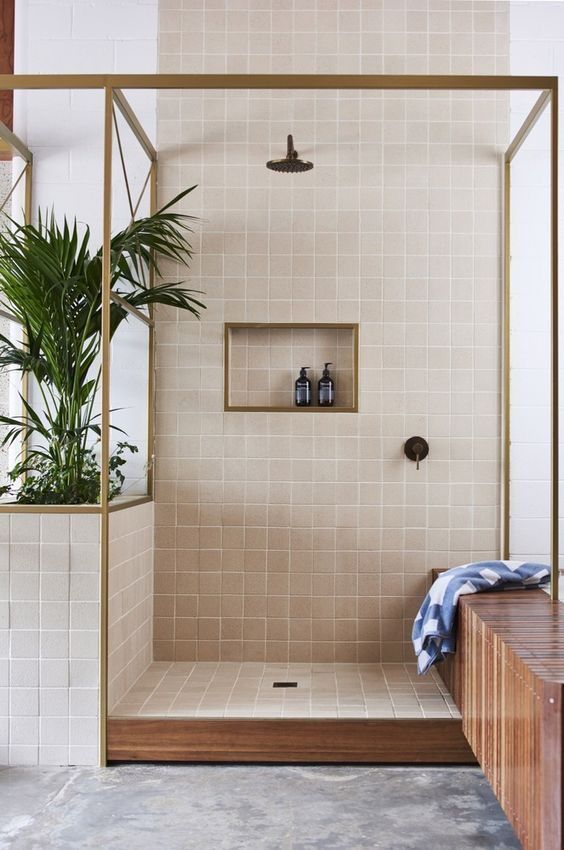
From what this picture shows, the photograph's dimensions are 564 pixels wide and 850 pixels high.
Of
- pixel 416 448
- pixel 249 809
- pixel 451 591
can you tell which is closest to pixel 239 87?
pixel 416 448

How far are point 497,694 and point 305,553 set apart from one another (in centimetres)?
179

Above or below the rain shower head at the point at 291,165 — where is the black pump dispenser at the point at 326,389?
below

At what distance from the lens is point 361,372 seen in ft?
14.5

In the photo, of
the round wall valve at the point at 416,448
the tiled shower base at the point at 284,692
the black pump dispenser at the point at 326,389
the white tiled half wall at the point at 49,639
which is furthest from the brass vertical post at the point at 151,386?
the round wall valve at the point at 416,448

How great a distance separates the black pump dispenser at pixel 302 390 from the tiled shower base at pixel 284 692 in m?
1.26

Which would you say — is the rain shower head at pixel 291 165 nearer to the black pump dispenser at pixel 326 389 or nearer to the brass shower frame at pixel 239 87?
the brass shower frame at pixel 239 87

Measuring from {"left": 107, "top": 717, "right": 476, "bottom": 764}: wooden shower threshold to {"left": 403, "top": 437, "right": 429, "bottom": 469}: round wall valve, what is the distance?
53.6 inches

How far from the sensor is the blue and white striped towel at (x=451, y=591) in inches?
138

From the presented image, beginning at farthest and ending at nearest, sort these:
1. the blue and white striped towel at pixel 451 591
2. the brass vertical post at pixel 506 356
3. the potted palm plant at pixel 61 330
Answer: the brass vertical post at pixel 506 356 < the potted palm plant at pixel 61 330 < the blue and white striped towel at pixel 451 591

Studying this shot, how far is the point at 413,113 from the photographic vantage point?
14.6 feet

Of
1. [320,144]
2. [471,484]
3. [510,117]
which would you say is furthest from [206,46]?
[471,484]

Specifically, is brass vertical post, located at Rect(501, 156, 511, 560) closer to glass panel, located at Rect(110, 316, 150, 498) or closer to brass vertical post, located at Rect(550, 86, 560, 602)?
brass vertical post, located at Rect(550, 86, 560, 602)

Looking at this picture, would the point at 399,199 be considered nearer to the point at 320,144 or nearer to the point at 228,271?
the point at 320,144

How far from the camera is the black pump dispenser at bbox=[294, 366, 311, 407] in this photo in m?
4.42
